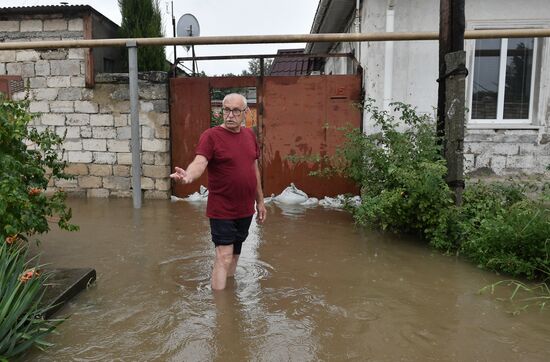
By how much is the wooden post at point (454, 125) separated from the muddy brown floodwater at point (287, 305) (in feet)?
2.67

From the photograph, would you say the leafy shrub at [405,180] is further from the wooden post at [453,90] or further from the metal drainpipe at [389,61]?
the metal drainpipe at [389,61]

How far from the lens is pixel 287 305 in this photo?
376 cm

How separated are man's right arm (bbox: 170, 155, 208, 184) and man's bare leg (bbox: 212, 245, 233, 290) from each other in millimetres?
687

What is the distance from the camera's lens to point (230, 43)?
6488 mm

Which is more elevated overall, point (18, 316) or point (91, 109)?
point (91, 109)

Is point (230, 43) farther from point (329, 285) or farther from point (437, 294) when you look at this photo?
point (437, 294)

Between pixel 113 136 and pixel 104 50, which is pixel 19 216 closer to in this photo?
pixel 113 136

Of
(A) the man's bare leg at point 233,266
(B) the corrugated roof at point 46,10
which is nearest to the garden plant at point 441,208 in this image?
(A) the man's bare leg at point 233,266

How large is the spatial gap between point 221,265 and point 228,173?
2.46 ft

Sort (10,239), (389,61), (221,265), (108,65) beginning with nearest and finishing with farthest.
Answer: (10,239) < (221,265) < (389,61) < (108,65)

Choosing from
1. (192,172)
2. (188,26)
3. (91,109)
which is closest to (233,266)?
(192,172)

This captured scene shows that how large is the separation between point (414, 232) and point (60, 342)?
4.15 m

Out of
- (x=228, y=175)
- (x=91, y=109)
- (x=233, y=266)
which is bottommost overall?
(x=233, y=266)

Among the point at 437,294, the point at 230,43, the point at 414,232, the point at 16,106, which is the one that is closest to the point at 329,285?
the point at 437,294
